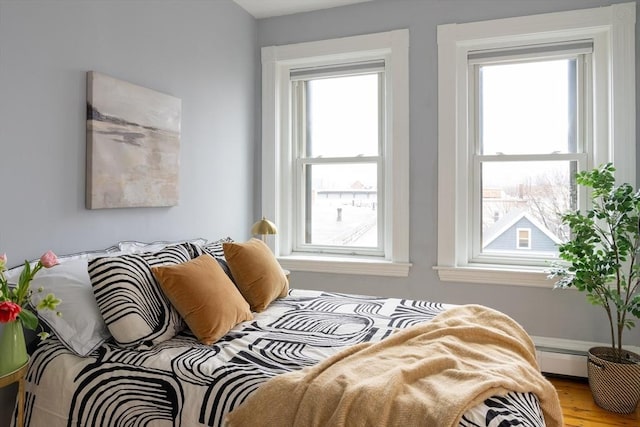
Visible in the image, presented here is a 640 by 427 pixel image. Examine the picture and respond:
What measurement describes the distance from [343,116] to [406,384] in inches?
105

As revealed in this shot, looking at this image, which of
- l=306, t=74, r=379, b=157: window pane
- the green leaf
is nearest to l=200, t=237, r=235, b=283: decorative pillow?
the green leaf

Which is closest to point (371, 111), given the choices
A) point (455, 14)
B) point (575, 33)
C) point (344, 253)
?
point (455, 14)

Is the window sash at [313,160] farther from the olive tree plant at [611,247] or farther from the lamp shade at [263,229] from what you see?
the olive tree plant at [611,247]

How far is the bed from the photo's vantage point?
1440mm

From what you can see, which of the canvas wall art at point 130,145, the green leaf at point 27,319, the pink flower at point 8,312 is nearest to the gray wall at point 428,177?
the canvas wall art at point 130,145

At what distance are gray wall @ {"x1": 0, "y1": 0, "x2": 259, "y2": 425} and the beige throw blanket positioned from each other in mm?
1248

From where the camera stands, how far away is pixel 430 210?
3.26 metres

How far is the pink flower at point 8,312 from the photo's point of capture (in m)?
1.38

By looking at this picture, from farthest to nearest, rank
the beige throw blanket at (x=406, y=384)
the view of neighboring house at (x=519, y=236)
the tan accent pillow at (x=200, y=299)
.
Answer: the view of neighboring house at (x=519, y=236) → the tan accent pillow at (x=200, y=299) → the beige throw blanket at (x=406, y=384)

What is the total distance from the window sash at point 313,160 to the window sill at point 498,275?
584 millimetres

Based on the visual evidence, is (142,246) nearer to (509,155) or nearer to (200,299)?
(200,299)

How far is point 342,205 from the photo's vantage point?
12.1ft

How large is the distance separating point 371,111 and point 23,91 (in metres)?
2.42

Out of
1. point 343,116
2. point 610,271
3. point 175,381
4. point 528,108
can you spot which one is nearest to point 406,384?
point 175,381
